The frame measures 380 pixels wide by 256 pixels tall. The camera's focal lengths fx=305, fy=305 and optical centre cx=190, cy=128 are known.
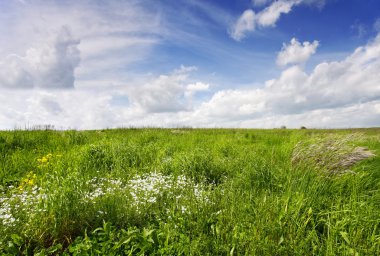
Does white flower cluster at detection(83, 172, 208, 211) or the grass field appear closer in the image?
the grass field

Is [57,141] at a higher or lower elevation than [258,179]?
higher

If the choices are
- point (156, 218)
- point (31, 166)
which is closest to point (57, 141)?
point (31, 166)

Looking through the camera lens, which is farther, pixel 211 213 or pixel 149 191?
pixel 149 191

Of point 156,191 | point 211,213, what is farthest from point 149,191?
point 211,213

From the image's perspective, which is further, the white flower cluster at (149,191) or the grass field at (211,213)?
the white flower cluster at (149,191)

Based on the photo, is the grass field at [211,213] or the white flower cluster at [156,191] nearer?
the grass field at [211,213]

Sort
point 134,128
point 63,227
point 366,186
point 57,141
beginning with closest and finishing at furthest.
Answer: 1. point 63,227
2. point 366,186
3. point 57,141
4. point 134,128

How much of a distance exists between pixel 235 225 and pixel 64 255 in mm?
2451

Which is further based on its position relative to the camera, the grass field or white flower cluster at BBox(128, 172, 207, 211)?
white flower cluster at BBox(128, 172, 207, 211)

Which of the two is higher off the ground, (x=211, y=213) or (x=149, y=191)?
(x=149, y=191)

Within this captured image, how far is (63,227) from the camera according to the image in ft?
15.1

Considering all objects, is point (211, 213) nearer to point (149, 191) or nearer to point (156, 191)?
point (156, 191)

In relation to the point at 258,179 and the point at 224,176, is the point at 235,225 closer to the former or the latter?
the point at 258,179

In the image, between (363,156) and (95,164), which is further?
(95,164)
